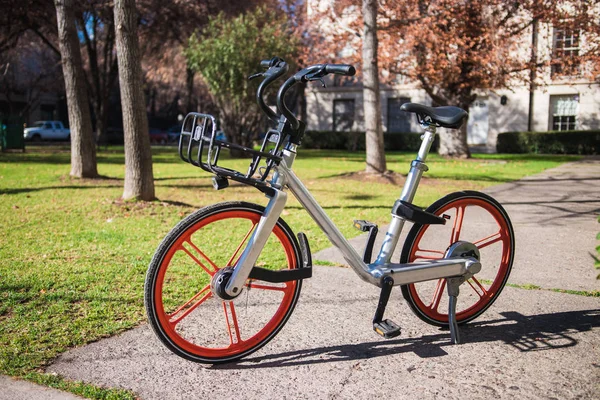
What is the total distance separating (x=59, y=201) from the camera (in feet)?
28.3

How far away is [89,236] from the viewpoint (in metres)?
6.16

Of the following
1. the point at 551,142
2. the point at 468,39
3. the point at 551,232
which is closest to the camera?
the point at 551,232

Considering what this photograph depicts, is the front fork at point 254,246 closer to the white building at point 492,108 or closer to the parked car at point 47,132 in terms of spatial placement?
the white building at point 492,108

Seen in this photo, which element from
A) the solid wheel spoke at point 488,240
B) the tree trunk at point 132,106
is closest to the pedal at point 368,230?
the solid wheel spoke at point 488,240

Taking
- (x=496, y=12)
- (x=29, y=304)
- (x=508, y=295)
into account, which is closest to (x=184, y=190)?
(x=29, y=304)

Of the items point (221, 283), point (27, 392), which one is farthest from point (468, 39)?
point (27, 392)

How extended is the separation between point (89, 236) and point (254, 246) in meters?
3.97

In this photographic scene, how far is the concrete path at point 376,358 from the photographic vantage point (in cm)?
259

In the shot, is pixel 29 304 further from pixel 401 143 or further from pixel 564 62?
pixel 401 143

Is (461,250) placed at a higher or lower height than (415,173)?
lower

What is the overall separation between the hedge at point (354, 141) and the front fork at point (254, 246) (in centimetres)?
2436

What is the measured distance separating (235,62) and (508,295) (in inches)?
594

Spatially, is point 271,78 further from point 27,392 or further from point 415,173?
point 27,392

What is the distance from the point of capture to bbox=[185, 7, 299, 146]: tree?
17.9 meters
